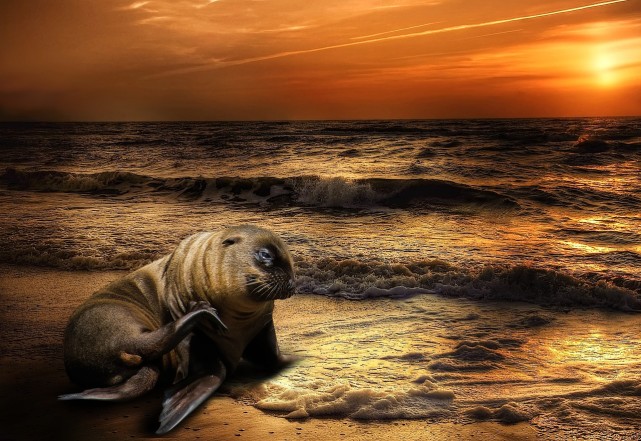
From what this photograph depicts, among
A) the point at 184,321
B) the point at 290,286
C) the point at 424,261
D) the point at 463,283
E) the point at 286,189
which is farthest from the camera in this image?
the point at 286,189

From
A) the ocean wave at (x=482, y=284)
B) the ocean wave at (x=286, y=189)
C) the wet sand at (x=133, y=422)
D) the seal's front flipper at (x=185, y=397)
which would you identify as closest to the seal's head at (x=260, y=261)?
the seal's front flipper at (x=185, y=397)

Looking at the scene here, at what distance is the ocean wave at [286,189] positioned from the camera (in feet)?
64.8

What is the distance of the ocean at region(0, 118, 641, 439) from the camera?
5.09 meters

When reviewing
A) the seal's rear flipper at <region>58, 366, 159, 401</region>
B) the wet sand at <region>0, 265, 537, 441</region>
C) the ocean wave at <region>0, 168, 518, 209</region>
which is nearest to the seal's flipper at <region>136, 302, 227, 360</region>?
the seal's rear flipper at <region>58, 366, 159, 401</region>

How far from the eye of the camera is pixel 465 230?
46.5 ft

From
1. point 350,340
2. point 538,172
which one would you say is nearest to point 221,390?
point 350,340

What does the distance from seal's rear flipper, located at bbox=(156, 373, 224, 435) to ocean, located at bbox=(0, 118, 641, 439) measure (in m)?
0.30

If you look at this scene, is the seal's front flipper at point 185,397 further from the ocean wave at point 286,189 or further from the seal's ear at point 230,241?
the ocean wave at point 286,189

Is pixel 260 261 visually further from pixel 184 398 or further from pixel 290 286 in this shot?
pixel 184 398

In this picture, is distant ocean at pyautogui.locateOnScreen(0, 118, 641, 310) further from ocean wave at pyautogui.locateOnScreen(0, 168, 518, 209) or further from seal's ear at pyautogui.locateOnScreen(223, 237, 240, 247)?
seal's ear at pyautogui.locateOnScreen(223, 237, 240, 247)

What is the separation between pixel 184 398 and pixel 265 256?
1.19 m

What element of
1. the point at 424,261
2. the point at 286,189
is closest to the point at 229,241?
the point at 424,261

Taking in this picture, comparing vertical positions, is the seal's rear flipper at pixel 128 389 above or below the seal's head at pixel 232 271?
below

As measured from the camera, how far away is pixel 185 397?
4805 mm
